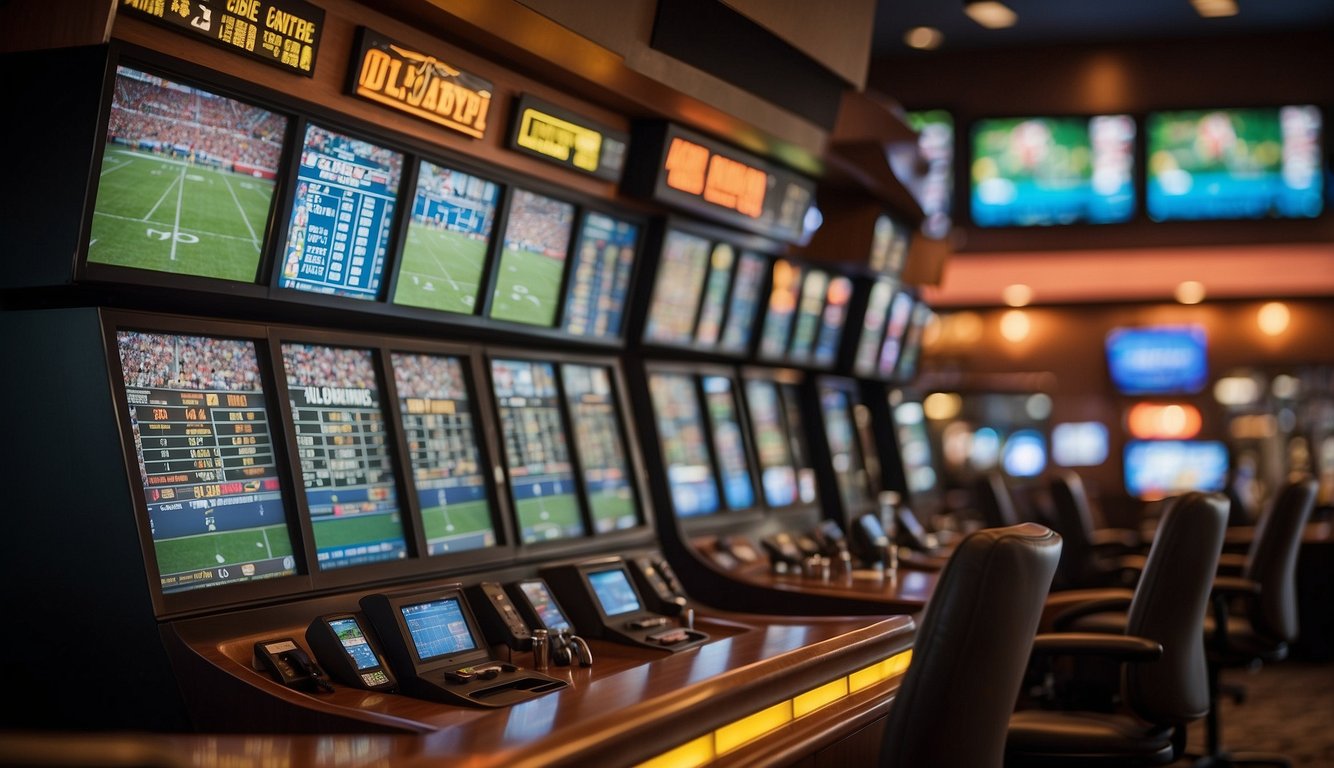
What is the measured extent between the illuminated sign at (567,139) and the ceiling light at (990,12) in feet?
16.7

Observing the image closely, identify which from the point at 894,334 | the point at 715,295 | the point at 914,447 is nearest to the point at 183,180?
the point at 715,295

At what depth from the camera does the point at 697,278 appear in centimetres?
465

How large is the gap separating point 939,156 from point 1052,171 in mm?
816

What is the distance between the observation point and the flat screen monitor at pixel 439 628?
2.56 metres

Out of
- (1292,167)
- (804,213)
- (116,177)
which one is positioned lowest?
(116,177)

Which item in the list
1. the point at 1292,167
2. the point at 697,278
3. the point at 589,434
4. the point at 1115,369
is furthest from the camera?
the point at 1115,369

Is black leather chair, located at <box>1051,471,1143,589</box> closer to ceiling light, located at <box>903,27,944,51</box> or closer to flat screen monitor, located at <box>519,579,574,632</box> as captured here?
ceiling light, located at <box>903,27,944,51</box>

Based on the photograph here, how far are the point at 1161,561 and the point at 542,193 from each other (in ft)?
6.47

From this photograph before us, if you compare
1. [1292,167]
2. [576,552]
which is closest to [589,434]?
[576,552]

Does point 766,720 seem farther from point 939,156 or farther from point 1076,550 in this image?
point 939,156

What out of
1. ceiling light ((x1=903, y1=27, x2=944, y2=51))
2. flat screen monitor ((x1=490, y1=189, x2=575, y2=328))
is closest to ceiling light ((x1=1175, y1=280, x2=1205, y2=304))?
ceiling light ((x1=903, y1=27, x2=944, y2=51))

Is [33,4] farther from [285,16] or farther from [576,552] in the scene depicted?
[576,552]

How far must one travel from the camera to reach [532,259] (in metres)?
3.69

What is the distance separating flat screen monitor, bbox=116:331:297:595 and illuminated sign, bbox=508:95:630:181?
1.00 m
